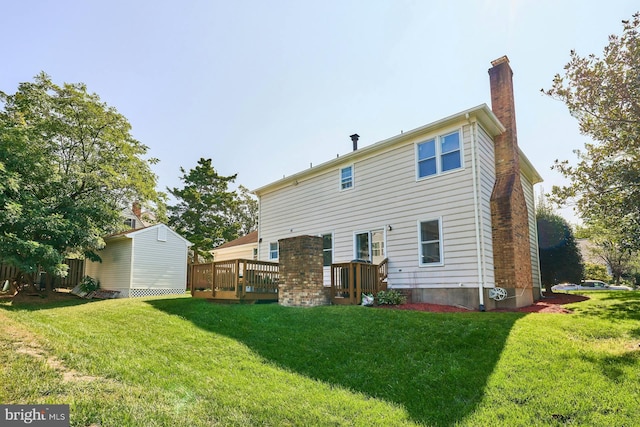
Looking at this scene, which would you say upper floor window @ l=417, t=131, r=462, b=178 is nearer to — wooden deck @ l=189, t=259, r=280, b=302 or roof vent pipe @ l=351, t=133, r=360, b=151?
roof vent pipe @ l=351, t=133, r=360, b=151

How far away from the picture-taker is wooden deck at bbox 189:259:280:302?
1078 centimetres

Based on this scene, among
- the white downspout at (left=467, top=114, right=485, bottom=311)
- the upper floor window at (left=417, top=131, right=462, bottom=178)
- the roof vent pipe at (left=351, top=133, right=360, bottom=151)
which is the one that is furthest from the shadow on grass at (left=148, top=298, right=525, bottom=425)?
the roof vent pipe at (left=351, top=133, right=360, bottom=151)

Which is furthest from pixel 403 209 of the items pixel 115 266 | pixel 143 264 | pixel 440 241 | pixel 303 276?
pixel 115 266

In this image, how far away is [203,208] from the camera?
31000 millimetres

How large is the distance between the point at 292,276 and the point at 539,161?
40.2 feet

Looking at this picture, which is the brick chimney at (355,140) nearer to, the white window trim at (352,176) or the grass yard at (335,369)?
the white window trim at (352,176)

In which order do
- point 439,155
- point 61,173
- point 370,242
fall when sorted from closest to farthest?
point 439,155
point 370,242
point 61,173

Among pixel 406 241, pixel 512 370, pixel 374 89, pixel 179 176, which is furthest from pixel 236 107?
pixel 179 176

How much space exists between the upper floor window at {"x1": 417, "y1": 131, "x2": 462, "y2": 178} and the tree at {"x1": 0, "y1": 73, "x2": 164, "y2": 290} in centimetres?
1374

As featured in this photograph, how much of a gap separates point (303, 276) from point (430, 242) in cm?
394

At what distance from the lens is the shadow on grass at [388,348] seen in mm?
4466

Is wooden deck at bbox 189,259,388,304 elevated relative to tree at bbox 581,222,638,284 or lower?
lower

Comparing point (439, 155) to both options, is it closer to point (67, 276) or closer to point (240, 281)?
point (240, 281)

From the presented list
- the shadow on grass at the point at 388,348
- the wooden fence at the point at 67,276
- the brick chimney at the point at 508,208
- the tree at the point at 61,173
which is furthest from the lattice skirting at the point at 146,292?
the brick chimney at the point at 508,208
